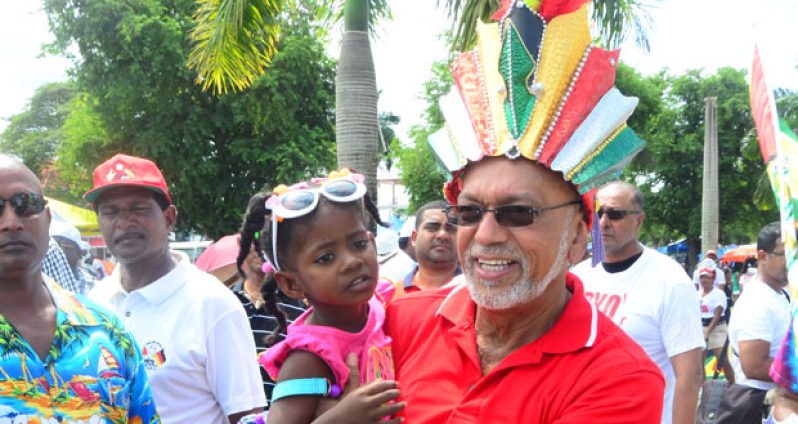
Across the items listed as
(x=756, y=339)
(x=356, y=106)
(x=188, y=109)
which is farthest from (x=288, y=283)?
(x=188, y=109)

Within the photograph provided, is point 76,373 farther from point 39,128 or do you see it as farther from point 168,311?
point 39,128

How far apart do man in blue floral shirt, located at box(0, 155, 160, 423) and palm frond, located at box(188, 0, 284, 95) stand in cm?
569

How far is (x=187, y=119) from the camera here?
20453 millimetres

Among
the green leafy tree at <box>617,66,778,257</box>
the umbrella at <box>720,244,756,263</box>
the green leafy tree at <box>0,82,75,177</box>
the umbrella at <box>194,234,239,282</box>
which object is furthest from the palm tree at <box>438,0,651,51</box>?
the green leafy tree at <box>0,82,75,177</box>

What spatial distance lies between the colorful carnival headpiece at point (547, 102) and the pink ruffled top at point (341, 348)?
59 centimetres

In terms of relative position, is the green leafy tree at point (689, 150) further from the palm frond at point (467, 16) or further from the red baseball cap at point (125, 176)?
the red baseball cap at point (125, 176)

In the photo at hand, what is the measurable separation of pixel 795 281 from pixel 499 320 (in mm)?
997

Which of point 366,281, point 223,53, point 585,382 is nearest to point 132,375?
point 366,281

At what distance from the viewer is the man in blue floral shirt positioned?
220cm

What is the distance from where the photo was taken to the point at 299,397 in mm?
2191

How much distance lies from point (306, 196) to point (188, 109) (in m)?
19.3

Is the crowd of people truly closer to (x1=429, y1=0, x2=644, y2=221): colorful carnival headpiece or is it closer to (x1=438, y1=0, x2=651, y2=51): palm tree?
(x1=429, y1=0, x2=644, y2=221): colorful carnival headpiece

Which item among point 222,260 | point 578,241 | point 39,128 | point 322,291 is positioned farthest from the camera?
point 39,128

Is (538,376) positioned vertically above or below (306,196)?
below
